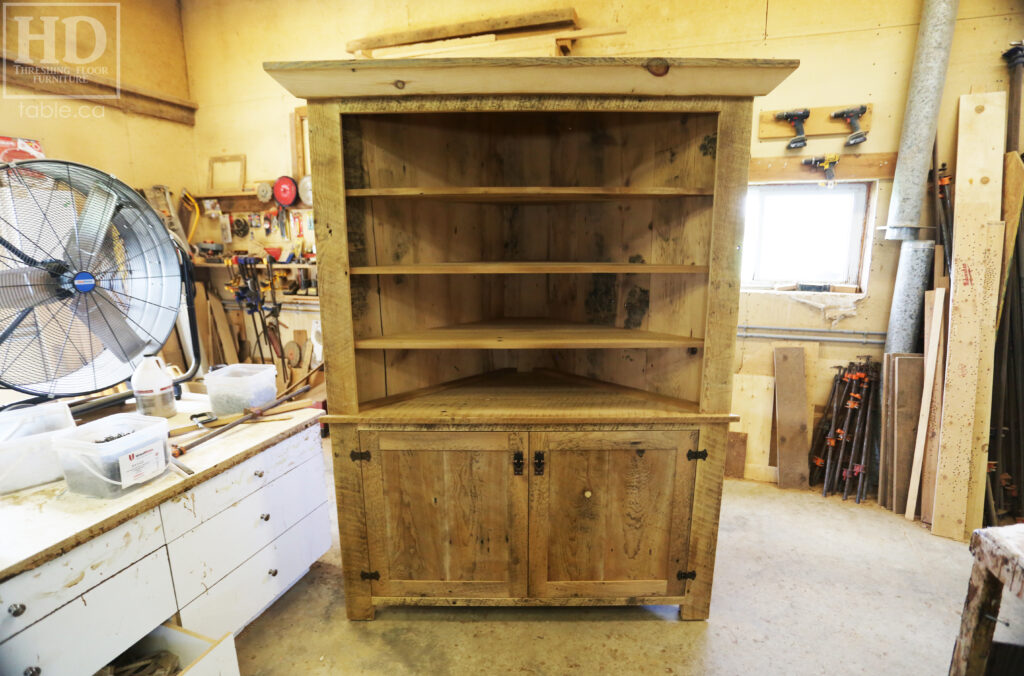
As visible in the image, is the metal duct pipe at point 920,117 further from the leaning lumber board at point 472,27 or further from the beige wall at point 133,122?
the beige wall at point 133,122

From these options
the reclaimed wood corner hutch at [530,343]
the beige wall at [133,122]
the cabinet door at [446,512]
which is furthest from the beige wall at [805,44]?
the cabinet door at [446,512]

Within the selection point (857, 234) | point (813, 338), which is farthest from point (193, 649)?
point (857, 234)

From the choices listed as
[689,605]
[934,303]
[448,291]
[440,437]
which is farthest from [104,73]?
[934,303]

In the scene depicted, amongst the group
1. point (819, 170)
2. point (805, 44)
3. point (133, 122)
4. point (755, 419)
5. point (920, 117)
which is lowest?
point (755, 419)

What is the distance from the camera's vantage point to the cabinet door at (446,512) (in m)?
1.67

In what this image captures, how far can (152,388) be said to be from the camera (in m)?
1.71

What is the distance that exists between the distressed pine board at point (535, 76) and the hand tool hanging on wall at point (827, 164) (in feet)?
4.40

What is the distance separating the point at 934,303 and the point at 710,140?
1.63 metres

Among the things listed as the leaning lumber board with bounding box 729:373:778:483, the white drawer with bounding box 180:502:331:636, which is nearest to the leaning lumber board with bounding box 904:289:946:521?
the leaning lumber board with bounding box 729:373:778:483

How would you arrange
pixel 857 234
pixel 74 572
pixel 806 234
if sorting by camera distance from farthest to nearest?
pixel 806 234
pixel 857 234
pixel 74 572

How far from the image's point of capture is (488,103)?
1483mm

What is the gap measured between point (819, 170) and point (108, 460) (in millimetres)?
3196

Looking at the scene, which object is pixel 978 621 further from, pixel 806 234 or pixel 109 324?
pixel 109 324

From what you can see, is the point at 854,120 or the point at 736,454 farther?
the point at 736,454
